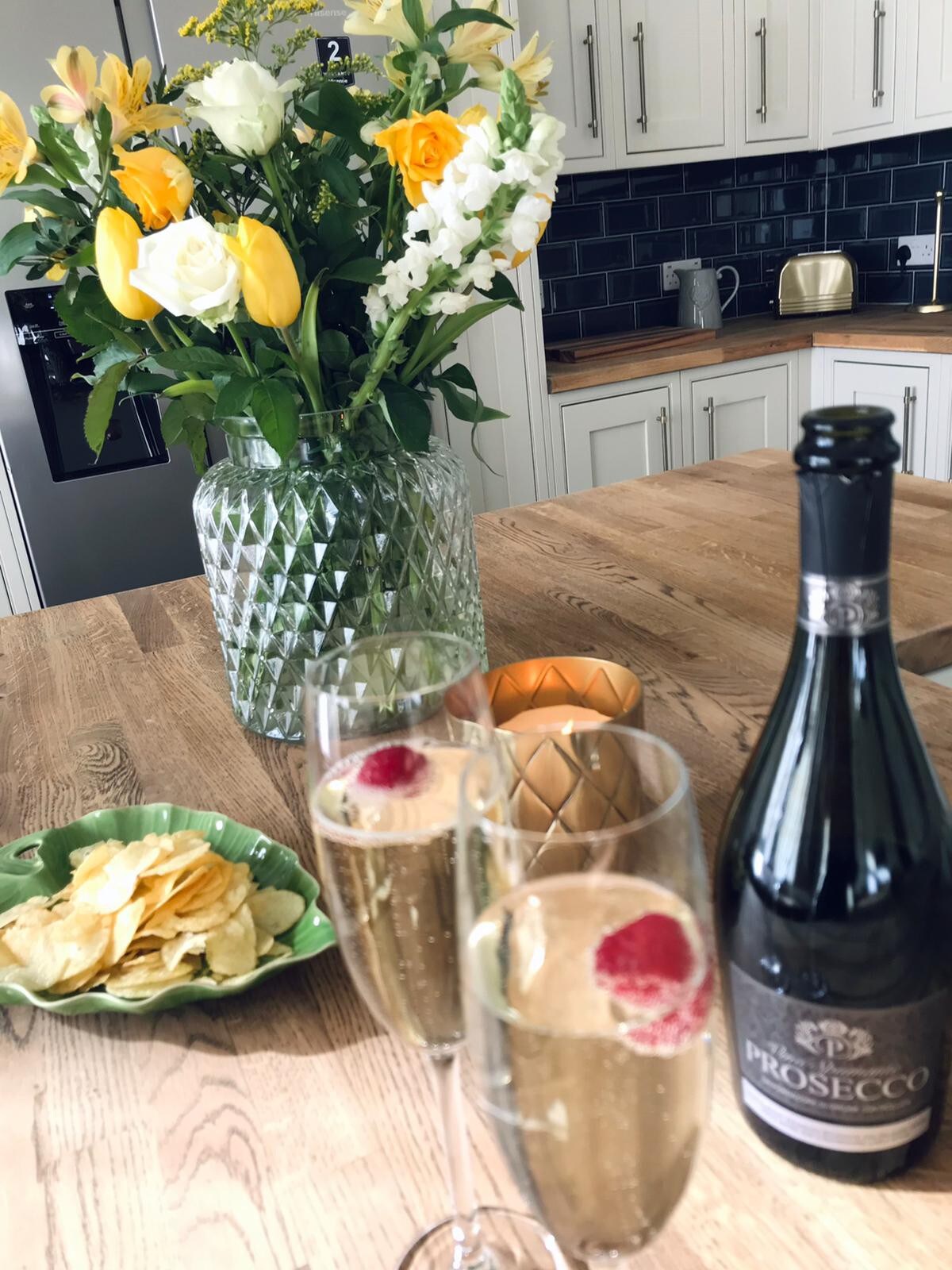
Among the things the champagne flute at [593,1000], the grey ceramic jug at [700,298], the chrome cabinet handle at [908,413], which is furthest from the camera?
the grey ceramic jug at [700,298]

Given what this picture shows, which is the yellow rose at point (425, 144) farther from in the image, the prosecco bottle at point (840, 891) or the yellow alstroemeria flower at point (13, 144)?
the prosecco bottle at point (840, 891)

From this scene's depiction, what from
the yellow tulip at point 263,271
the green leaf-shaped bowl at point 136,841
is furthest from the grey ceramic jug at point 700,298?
the green leaf-shaped bowl at point 136,841

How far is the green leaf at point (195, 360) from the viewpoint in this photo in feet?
2.31

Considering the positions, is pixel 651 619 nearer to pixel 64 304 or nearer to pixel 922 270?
pixel 64 304

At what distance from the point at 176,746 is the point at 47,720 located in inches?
6.6

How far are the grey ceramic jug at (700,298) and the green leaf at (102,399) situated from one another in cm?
270

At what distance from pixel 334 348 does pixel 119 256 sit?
0.52ft

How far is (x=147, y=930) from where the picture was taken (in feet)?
1.76

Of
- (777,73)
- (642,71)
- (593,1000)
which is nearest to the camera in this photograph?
(593,1000)

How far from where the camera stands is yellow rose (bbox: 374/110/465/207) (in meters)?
0.62

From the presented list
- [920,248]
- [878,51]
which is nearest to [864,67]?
[878,51]

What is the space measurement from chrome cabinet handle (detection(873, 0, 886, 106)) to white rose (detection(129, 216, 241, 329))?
9.73 feet

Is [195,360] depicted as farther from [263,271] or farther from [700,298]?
[700,298]

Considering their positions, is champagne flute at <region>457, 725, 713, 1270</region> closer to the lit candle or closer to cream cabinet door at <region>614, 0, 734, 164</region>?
the lit candle
